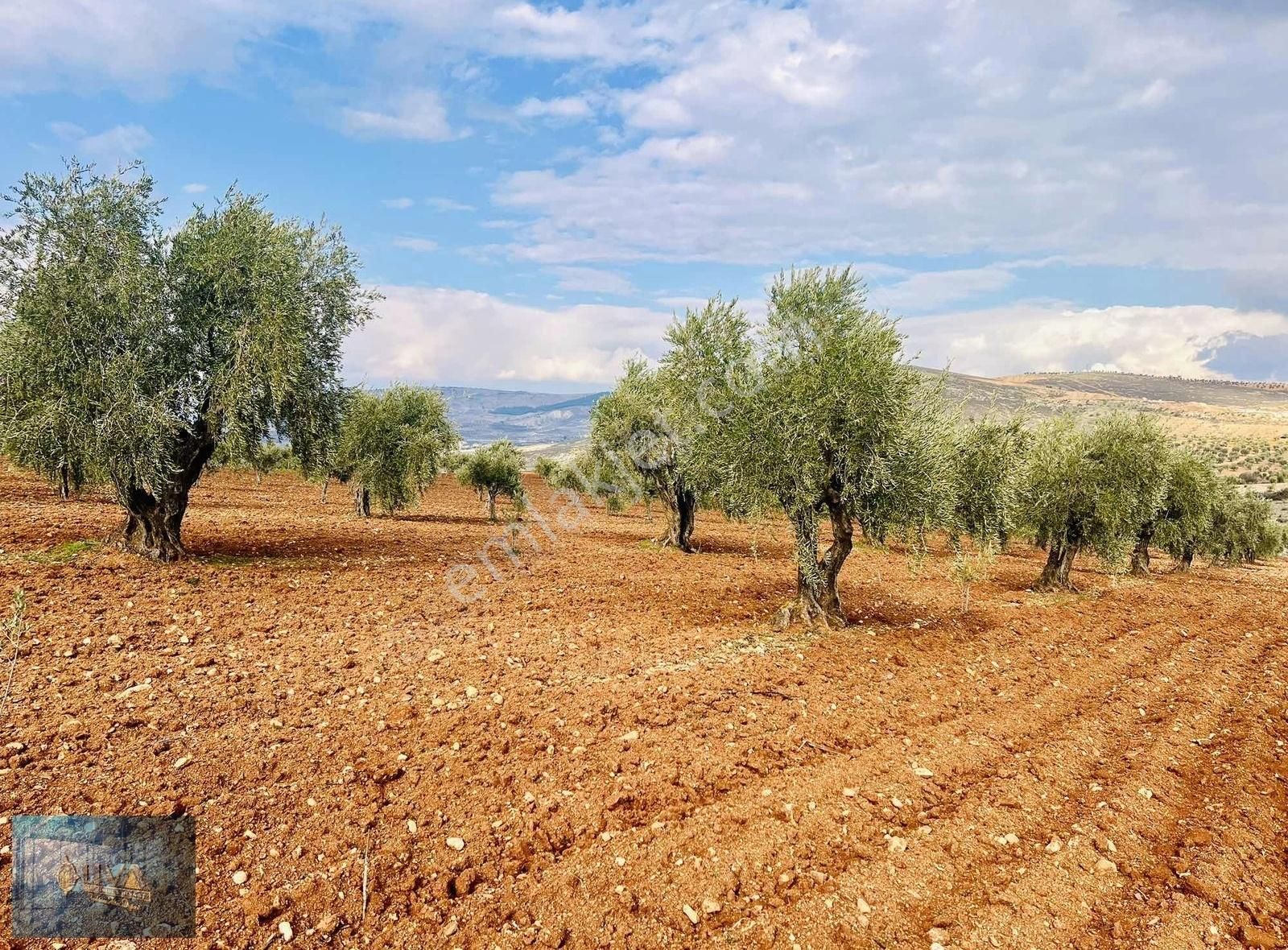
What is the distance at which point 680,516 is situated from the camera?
100 feet

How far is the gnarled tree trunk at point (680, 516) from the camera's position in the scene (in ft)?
99.6

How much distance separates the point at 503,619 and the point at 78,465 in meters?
13.5

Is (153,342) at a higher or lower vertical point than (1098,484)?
higher

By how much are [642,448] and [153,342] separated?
20.0 meters

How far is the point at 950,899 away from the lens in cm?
625

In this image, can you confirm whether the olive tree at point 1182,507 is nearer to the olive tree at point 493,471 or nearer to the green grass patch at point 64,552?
the olive tree at point 493,471

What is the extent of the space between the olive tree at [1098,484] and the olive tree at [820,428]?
36.8 feet

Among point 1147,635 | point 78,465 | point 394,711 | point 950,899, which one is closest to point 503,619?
point 394,711

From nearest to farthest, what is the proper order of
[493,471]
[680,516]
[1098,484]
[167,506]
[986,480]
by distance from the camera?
[167,506] < [986,480] < [1098,484] < [680,516] < [493,471]

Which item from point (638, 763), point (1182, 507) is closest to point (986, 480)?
point (1182, 507)

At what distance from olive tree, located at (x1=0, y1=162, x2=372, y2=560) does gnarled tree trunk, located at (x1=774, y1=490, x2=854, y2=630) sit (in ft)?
50.8

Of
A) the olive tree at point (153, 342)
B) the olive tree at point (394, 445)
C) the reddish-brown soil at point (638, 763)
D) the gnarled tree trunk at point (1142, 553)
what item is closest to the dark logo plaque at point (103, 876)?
the reddish-brown soil at point (638, 763)

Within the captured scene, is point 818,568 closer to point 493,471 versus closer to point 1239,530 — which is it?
point 493,471

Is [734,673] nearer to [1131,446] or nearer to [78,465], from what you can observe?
[78,465]
